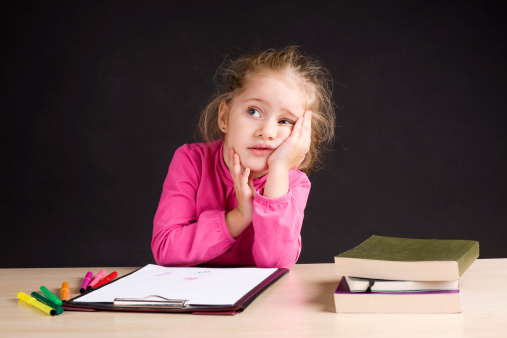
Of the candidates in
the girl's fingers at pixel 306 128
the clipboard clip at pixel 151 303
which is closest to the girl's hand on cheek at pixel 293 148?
the girl's fingers at pixel 306 128

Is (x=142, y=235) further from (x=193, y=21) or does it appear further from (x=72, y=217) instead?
(x=193, y=21)

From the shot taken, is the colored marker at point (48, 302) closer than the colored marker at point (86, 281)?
Yes

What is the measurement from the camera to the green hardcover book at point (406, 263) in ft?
3.22

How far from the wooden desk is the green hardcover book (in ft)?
0.19

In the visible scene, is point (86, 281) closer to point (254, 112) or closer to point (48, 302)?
point (48, 302)

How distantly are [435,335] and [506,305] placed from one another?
8.4 inches

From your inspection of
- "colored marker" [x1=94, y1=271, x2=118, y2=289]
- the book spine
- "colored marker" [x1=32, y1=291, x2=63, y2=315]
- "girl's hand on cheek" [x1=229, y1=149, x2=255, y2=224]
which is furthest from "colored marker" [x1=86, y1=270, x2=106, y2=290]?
the book spine

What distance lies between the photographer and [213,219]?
1487mm

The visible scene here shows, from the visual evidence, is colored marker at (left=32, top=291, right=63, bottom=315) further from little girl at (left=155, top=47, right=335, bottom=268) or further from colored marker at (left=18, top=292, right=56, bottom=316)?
little girl at (left=155, top=47, right=335, bottom=268)

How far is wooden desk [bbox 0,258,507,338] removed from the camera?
892 millimetres

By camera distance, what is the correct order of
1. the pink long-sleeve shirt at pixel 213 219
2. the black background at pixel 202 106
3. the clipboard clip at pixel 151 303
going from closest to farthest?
the clipboard clip at pixel 151 303, the pink long-sleeve shirt at pixel 213 219, the black background at pixel 202 106

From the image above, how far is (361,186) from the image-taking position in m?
3.26

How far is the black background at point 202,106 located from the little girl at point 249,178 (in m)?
1.54

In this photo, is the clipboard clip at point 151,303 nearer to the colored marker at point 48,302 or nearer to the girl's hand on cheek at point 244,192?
the colored marker at point 48,302
